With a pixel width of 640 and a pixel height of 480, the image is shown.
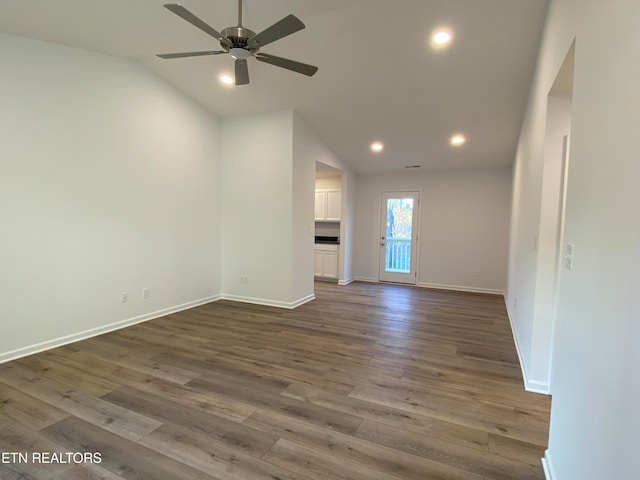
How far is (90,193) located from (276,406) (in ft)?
10.2

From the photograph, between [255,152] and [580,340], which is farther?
[255,152]

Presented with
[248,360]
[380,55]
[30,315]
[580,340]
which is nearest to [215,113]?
[380,55]

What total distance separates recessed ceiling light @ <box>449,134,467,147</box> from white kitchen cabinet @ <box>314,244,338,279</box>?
10.1 ft

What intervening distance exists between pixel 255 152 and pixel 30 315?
11.1ft

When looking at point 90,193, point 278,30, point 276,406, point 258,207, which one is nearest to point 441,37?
point 278,30

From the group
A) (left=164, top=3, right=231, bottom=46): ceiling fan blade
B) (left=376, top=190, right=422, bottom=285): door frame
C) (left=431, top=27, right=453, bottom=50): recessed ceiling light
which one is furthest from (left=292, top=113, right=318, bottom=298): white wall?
(left=164, top=3, right=231, bottom=46): ceiling fan blade

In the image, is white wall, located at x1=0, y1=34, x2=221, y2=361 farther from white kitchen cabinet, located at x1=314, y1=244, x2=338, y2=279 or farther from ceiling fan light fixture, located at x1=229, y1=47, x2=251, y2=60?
white kitchen cabinet, located at x1=314, y1=244, x2=338, y2=279

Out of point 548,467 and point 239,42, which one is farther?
point 239,42

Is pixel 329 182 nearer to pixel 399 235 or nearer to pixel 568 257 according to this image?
pixel 399 235

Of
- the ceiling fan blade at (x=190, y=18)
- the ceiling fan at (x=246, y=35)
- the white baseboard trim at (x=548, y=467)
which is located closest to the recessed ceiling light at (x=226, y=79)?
the ceiling fan at (x=246, y=35)

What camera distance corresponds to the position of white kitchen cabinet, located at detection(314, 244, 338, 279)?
7066 millimetres

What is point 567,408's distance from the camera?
1474mm

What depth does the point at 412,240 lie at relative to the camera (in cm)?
696

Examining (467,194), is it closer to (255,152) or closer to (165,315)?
(255,152)
